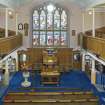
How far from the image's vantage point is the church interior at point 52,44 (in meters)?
22.8

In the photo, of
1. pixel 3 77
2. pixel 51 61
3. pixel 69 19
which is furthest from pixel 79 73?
pixel 3 77

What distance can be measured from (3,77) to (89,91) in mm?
6308

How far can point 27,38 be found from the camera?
29.2m

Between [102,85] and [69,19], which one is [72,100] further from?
[69,19]

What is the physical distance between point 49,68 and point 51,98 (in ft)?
16.5

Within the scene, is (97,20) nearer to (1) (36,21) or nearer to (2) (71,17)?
(2) (71,17)

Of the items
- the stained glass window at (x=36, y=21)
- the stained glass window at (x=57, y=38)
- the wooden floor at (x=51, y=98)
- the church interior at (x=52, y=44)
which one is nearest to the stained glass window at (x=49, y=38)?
the church interior at (x=52, y=44)

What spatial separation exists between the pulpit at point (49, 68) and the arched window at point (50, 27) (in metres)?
2.59

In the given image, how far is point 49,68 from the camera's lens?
24688 mm

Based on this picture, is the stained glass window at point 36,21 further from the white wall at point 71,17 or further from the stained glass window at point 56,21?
the stained glass window at point 56,21

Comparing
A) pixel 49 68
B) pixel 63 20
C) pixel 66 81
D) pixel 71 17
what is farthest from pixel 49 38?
pixel 66 81

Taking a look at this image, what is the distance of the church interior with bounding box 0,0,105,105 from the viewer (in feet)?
74.6

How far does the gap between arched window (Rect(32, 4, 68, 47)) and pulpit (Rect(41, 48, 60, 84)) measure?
2590 millimetres

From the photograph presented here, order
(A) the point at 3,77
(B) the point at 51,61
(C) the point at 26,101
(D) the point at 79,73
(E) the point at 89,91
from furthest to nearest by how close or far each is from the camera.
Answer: (D) the point at 79,73 < (B) the point at 51,61 < (A) the point at 3,77 < (E) the point at 89,91 < (C) the point at 26,101
